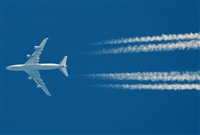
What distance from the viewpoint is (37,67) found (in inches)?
2271

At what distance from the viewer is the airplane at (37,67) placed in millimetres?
56497

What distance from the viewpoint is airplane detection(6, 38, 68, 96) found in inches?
2224

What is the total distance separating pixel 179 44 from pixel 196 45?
2.14 m

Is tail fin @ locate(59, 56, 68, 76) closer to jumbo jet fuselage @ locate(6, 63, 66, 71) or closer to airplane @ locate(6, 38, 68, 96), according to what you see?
airplane @ locate(6, 38, 68, 96)

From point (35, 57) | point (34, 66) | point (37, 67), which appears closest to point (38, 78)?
point (34, 66)

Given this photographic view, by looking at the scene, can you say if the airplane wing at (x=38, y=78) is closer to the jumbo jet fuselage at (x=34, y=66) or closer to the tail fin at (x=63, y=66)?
the jumbo jet fuselage at (x=34, y=66)

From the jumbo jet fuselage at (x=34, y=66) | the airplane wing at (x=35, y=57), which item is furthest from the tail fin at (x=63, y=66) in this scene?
the airplane wing at (x=35, y=57)

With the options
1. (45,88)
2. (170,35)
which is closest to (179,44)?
(170,35)

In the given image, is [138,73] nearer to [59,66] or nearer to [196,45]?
[196,45]

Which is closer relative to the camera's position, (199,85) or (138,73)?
(199,85)

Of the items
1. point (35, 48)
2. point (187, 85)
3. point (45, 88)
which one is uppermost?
point (35, 48)

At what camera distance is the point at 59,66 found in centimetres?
5641

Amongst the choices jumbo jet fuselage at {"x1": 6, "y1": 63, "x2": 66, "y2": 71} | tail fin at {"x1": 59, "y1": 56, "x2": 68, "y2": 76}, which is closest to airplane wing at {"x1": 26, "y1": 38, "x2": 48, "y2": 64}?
jumbo jet fuselage at {"x1": 6, "y1": 63, "x2": 66, "y2": 71}

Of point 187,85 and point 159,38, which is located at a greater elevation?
point 159,38
